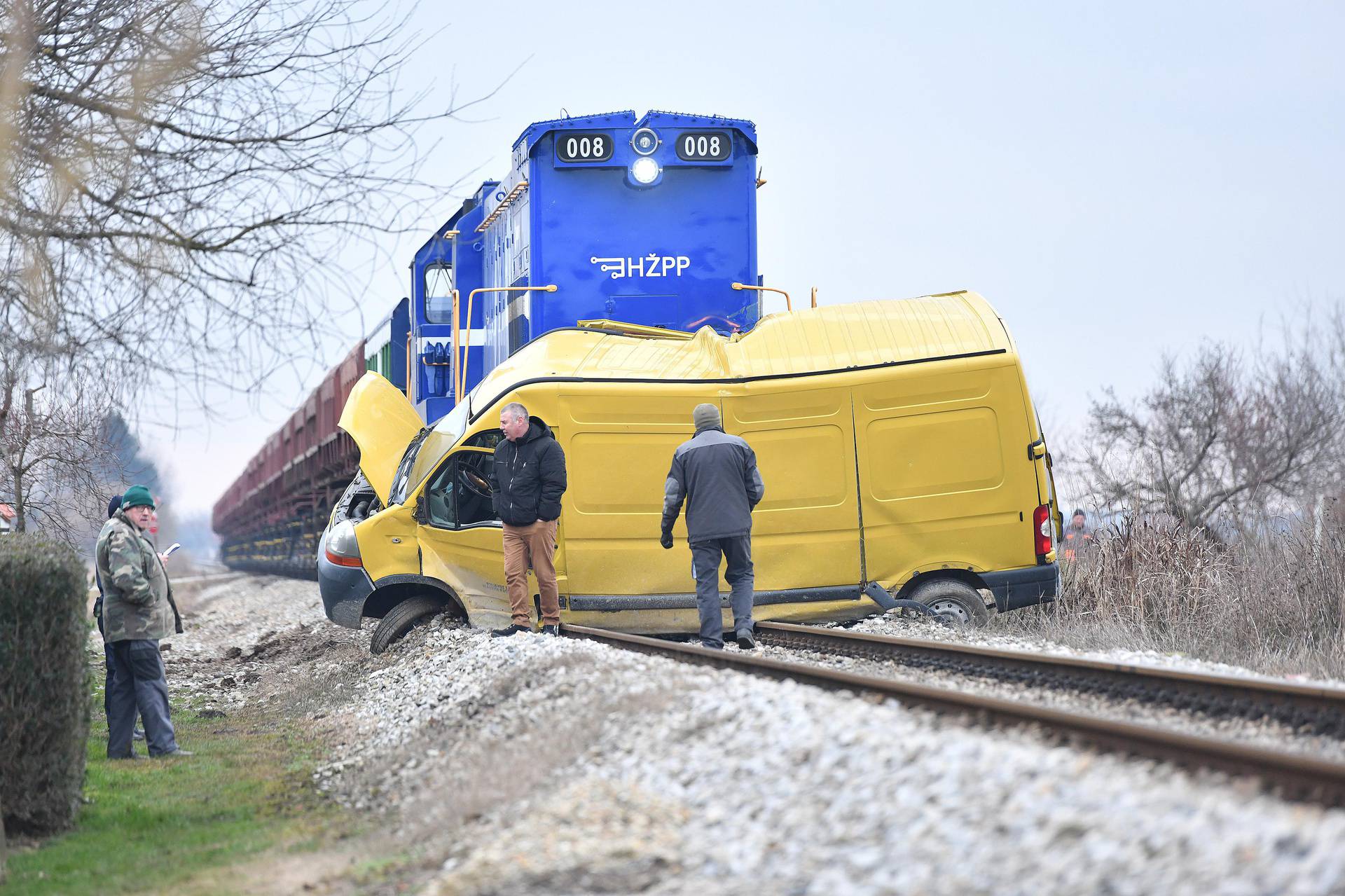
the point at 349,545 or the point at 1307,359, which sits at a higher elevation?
the point at 1307,359

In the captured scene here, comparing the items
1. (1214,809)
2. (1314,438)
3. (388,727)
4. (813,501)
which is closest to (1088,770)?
(1214,809)

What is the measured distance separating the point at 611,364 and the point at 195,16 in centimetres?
461

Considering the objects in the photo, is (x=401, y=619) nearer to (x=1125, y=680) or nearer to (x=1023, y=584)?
(x=1023, y=584)

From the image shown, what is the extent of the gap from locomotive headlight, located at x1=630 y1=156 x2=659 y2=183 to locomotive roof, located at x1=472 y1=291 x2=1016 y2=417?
2.29 m

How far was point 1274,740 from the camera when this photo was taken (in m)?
5.61

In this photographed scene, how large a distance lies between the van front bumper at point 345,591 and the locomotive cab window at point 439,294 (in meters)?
4.73

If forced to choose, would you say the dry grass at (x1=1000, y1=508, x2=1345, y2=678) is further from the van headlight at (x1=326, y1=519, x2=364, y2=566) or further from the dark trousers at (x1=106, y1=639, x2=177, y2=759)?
the dark trousers at (x1=106, y1=639, x2=177, y2=759)

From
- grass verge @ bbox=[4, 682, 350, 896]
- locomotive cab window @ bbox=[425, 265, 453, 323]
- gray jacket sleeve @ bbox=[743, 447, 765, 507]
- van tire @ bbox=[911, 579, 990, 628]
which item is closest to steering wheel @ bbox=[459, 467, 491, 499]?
gray jacket sleeve @ bbox=[743, 447, 765, 507]

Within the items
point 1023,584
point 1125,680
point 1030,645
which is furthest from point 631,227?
point 1125,680

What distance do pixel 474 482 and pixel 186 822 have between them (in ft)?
15.4

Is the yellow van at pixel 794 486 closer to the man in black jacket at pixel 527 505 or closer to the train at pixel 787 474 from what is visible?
the train at pixel 787 474

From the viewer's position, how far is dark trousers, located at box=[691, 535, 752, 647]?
9.61 meters

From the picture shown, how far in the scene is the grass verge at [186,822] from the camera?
5.62 metres

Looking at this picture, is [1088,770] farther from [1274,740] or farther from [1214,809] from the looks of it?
[1274,740]
